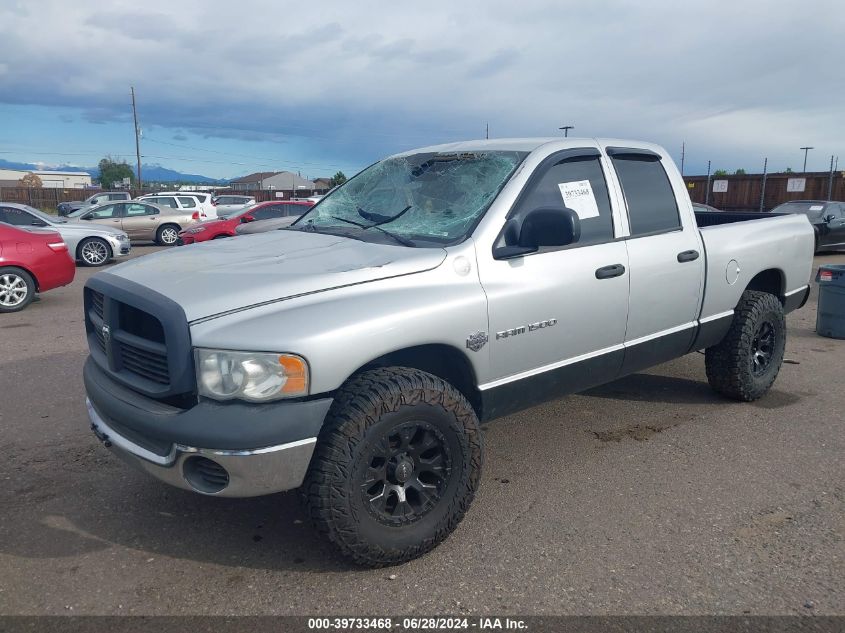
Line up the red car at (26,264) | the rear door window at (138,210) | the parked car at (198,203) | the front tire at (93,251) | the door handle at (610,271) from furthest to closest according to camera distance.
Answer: the parked car at (198,203) < the rear door window at (138,210) < the front tire at (93,251) < the red car at (26,264) < the door handle at (610,271)

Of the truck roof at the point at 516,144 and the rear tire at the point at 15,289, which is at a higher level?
the truck roof at the point at 516,144

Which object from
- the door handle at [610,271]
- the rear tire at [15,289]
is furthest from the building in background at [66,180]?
the door handle at [610,271]

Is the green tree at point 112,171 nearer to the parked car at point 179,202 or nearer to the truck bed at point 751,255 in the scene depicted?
the parked car at point 179,202

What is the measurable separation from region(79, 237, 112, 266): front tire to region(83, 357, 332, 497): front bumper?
1378cm

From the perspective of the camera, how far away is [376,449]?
2.90m

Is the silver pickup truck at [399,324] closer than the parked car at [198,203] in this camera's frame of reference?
Yes

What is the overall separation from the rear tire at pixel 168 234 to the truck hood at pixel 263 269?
59.5 ft

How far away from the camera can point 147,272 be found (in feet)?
10.8

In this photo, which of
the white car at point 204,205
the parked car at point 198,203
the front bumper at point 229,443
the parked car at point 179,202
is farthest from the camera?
the white car at point 204,205

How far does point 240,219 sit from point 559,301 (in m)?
14.8

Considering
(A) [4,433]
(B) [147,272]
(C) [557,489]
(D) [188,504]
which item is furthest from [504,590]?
(A) [4,433]

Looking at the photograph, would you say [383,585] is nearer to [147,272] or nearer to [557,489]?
[557,489]

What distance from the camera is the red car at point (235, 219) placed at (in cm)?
1697

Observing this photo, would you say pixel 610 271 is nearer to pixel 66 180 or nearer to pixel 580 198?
pixel 580 198
